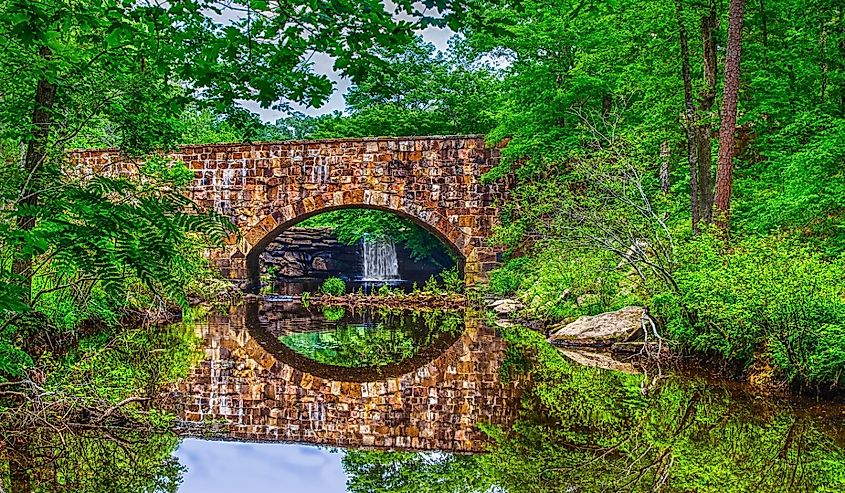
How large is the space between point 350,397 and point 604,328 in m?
4.39

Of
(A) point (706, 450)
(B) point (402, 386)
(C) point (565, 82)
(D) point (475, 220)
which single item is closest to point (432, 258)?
(D) point (475, 220)

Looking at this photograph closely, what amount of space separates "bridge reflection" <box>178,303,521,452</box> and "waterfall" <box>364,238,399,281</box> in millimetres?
17052

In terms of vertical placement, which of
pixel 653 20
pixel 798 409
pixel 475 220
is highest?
pixel 653 20

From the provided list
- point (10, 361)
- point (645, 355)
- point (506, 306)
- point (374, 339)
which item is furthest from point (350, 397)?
point (506, 306)

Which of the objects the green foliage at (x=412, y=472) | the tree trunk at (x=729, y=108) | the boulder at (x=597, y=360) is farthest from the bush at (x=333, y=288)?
the green foliage at (x=412, y=472)

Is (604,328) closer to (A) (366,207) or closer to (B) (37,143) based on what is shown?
(B) (37,143)

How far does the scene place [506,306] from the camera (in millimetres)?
14688

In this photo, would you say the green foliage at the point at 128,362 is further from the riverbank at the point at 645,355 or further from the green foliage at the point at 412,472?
the riverbank at the point at 645,355

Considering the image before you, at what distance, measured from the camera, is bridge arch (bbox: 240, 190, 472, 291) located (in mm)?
17547

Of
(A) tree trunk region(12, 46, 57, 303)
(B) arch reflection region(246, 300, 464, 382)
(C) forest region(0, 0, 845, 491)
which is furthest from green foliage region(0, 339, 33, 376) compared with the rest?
(B) arch reflection region(246, 300, 464, 382)

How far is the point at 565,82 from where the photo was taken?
14617 millimetres

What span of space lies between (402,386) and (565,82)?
8521mm

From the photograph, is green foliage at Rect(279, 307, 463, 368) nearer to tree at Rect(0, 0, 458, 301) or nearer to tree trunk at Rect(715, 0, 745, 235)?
tree trunk at Rect(715, 0, 745, 235)

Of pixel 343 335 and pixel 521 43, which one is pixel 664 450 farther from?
pixel 521 43
